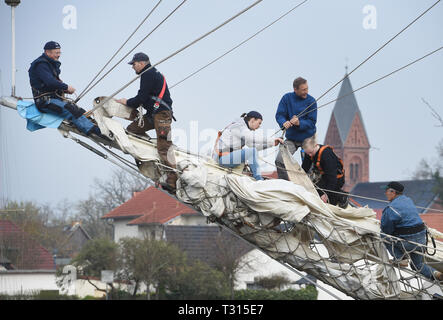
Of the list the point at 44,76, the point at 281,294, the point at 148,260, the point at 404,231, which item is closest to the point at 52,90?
the point at 44,76

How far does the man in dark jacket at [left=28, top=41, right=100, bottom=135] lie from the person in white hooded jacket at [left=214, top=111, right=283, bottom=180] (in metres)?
1.45

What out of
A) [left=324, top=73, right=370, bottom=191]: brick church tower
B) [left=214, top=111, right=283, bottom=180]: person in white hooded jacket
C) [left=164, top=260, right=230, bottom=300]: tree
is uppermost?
[left=324, top=73, right=370, bottom=191]: brick church tower

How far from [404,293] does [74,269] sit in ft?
110

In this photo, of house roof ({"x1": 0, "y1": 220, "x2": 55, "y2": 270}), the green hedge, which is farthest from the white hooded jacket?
house roof ({"x1": 0, "y1": 220, "x2": 55, "y2": 270})

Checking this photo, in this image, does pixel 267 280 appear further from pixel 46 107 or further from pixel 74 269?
pixel 46 107

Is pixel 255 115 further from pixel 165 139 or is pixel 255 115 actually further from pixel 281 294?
pixel 281 294

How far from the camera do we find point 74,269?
39.4 m

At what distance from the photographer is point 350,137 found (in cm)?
13300

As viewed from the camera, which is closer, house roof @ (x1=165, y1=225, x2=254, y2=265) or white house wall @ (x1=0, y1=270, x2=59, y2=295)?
white house wall @ (x1=0, y1=270, x2=59, y2=295)

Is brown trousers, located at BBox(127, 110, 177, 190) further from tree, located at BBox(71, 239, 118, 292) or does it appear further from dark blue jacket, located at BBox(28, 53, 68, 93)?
tree, located at BBox(71, 239, 118, 292)

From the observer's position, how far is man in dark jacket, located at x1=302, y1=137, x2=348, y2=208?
842 centimetres

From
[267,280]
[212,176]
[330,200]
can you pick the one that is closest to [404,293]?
[330,200]

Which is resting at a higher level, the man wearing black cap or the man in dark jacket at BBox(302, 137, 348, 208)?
the man in dark jacket at BBox(302, 137, 348, 208)
